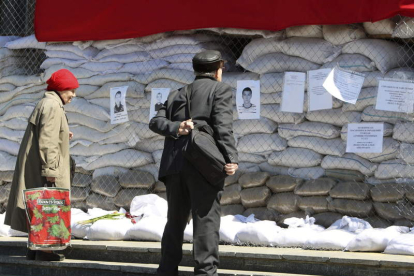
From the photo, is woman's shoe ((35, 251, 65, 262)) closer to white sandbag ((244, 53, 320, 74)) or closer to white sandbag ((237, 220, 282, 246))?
white sandbag ((237, 220, 282, 246))

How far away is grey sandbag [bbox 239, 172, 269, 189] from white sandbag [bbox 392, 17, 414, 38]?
1513 millimetres

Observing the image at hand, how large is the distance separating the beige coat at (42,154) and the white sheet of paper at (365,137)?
2185mm

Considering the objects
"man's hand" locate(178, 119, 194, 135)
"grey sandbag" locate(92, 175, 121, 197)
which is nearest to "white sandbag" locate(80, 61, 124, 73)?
"grey sandbag" locate(92, 175, 121, 197)

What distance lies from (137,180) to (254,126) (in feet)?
4.05

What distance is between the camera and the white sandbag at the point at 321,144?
6.71 metres

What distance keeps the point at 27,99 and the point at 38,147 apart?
214 centimetres

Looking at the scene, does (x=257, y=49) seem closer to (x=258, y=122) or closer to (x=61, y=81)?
(x=258, y=122)

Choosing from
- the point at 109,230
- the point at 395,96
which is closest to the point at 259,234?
the point at 109,230

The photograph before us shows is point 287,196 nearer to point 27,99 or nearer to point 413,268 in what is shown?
point 413,268

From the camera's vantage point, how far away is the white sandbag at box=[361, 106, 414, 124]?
6480mm

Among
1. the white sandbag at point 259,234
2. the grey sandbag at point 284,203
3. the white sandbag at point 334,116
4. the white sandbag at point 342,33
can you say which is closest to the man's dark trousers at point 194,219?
the white sandbag at point 259,234

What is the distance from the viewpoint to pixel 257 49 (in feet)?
23.4

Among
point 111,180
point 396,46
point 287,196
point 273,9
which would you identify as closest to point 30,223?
point 111,180

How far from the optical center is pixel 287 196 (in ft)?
22.4
